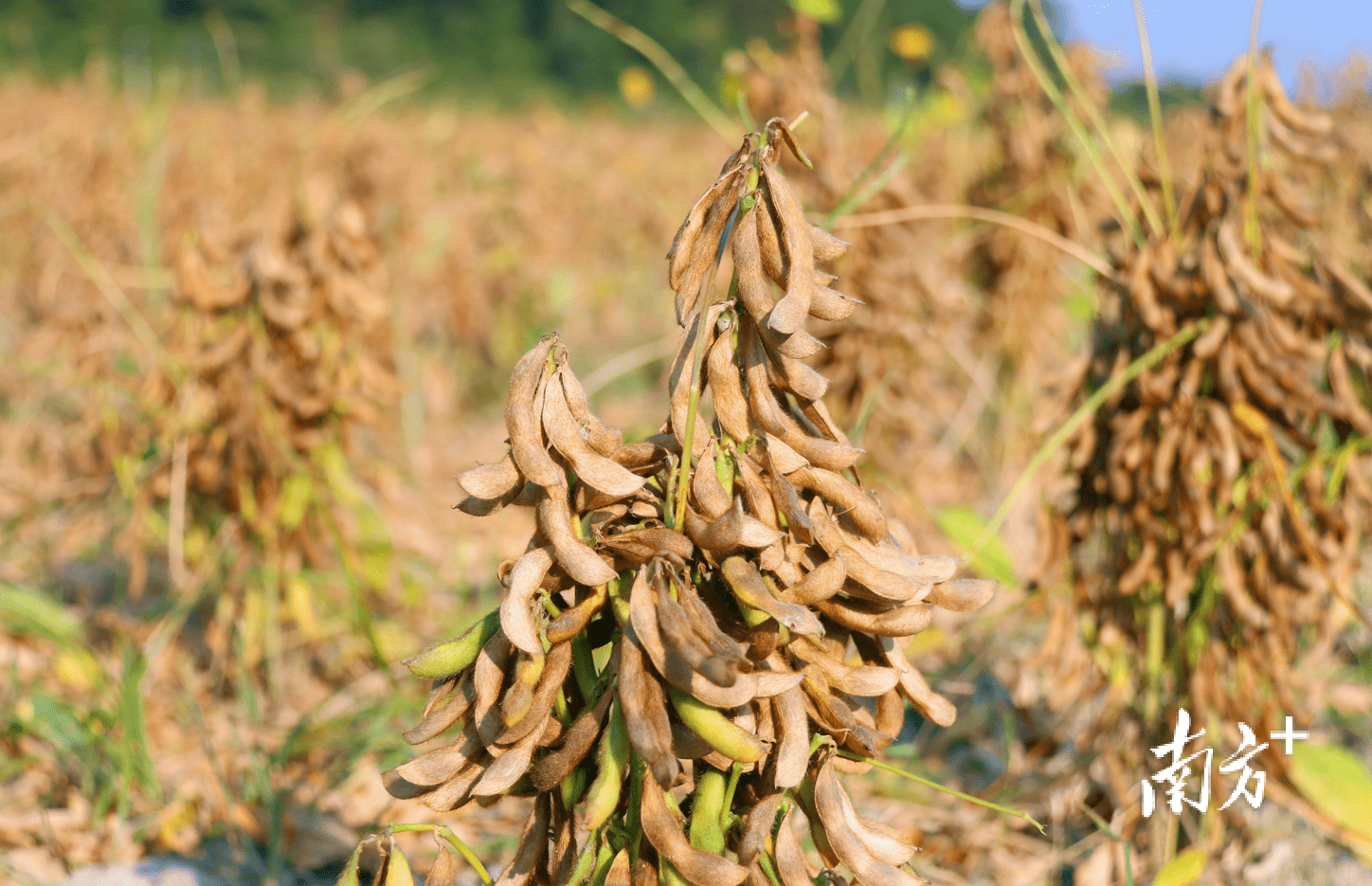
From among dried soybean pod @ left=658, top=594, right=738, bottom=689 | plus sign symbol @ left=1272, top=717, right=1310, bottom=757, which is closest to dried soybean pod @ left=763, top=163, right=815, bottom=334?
dried soybean pod @ left=658, top=594, right=738, bottom=689

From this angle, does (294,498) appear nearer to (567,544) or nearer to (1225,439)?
(567,544)

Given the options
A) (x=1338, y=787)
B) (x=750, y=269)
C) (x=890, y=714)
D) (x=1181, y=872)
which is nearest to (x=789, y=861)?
(x=890, y=714)

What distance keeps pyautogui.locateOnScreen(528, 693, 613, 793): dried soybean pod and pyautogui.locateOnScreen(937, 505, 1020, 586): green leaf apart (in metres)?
1.18

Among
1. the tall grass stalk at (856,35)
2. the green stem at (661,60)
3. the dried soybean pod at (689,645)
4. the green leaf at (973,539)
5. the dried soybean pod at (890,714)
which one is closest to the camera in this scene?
the dried soybean pod at (689,645)

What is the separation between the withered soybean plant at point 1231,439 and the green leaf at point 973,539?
0.70ft

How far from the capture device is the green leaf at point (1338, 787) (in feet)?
5.47

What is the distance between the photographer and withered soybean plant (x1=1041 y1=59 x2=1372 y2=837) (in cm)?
154

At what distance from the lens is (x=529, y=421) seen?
32.6 inches

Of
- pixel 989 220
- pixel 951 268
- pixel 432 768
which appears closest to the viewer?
pixel 432 768

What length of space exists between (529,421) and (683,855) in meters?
0.36

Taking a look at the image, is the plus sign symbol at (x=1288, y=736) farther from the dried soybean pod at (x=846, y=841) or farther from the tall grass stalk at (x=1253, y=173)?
the dried soybean pod at (x=846, y=841)

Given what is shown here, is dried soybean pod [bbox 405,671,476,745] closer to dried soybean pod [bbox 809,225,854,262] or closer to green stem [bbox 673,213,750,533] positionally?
green stem [bbox 673,213,750,533]

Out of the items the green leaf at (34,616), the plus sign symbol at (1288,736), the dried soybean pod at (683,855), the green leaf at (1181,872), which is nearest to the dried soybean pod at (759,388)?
the dried soybean pod at (683,855)

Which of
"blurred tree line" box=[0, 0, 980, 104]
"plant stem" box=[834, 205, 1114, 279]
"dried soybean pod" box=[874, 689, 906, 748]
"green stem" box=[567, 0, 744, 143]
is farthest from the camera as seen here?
"blurred tree line" box=[0, 0, 980, 104]
